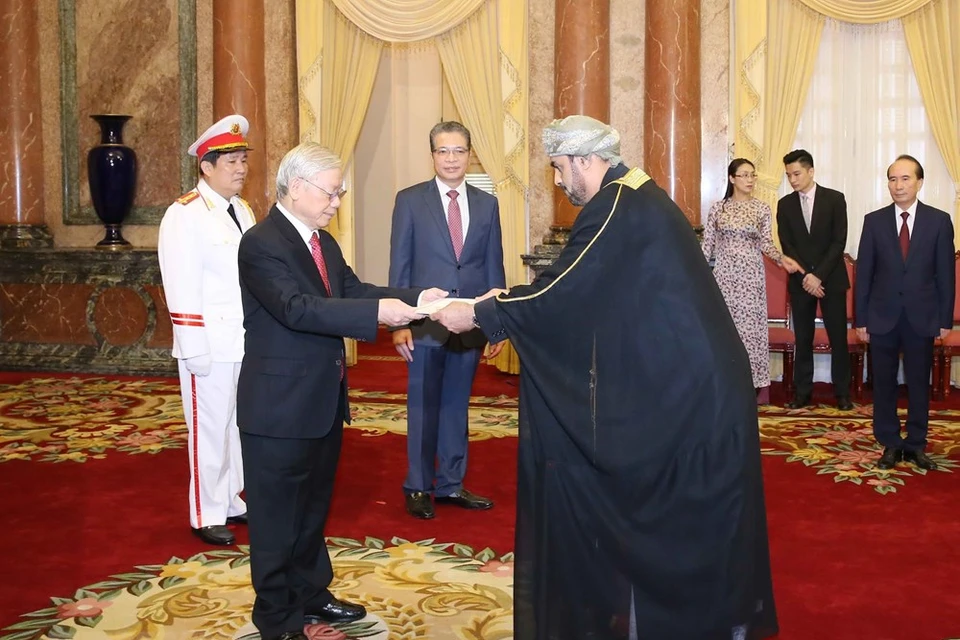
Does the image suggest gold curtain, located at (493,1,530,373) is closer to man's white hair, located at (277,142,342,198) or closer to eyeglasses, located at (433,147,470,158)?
eyeglasses, located at (433,147,470,158)

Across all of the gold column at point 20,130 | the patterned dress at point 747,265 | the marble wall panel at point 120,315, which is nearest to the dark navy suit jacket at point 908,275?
the patterned dress at point 747,265

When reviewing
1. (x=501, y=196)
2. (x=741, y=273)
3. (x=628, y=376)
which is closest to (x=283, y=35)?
(x=501, y=196)

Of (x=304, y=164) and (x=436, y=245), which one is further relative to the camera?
(x=436, y=245)

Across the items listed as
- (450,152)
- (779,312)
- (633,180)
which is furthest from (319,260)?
(779,312)

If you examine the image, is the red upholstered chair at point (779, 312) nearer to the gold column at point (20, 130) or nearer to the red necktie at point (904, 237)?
the red necktie at point (904, 237)

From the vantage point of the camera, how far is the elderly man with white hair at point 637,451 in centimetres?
282

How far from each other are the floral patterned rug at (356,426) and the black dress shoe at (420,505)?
1615 millimetres

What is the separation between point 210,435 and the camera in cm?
446

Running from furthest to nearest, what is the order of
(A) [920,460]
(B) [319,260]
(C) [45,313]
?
(C) [45,313]
(A) [920,460]
(B) [319,260]

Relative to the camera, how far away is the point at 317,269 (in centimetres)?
330

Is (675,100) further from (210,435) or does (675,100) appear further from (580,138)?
(580,138)

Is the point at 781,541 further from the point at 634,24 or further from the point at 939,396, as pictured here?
the point at 634,24

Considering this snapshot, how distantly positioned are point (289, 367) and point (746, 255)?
189 inches

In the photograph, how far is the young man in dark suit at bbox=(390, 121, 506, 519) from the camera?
15.8ft
